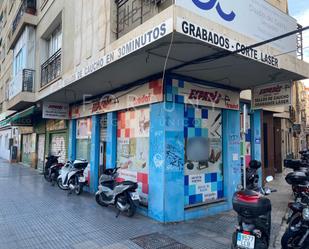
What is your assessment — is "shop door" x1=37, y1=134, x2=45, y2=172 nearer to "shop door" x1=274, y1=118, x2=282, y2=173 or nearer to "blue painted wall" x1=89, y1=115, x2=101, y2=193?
"blue painted wall" x1=89, y1=115, x2=101, y2=193

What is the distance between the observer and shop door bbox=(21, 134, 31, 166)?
60.7 feet

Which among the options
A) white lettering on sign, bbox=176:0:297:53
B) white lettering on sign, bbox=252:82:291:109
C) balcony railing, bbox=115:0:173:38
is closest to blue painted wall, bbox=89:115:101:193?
balcony railing, bbox=115:0:173:38

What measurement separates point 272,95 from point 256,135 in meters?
3.79

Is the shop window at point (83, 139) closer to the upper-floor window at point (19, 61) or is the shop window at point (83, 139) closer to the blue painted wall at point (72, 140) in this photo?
the blue painted wall at point (72, 140)

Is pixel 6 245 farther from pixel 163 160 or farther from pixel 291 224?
pixel 291 224

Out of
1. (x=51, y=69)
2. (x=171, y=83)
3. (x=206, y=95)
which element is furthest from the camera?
(x=51, y=69)

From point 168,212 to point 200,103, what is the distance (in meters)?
2.76

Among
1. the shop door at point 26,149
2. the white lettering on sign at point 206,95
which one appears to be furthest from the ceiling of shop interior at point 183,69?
the shop door at point 26,149

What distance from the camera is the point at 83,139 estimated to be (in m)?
10.6

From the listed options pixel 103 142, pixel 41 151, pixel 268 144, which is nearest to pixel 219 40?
pixel 103 142

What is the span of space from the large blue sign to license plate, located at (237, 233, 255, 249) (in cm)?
366

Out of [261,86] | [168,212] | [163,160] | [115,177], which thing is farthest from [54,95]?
[261,86]

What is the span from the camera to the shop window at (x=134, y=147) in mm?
6992

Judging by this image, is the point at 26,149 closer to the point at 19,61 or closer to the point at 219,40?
the point at 19,61
